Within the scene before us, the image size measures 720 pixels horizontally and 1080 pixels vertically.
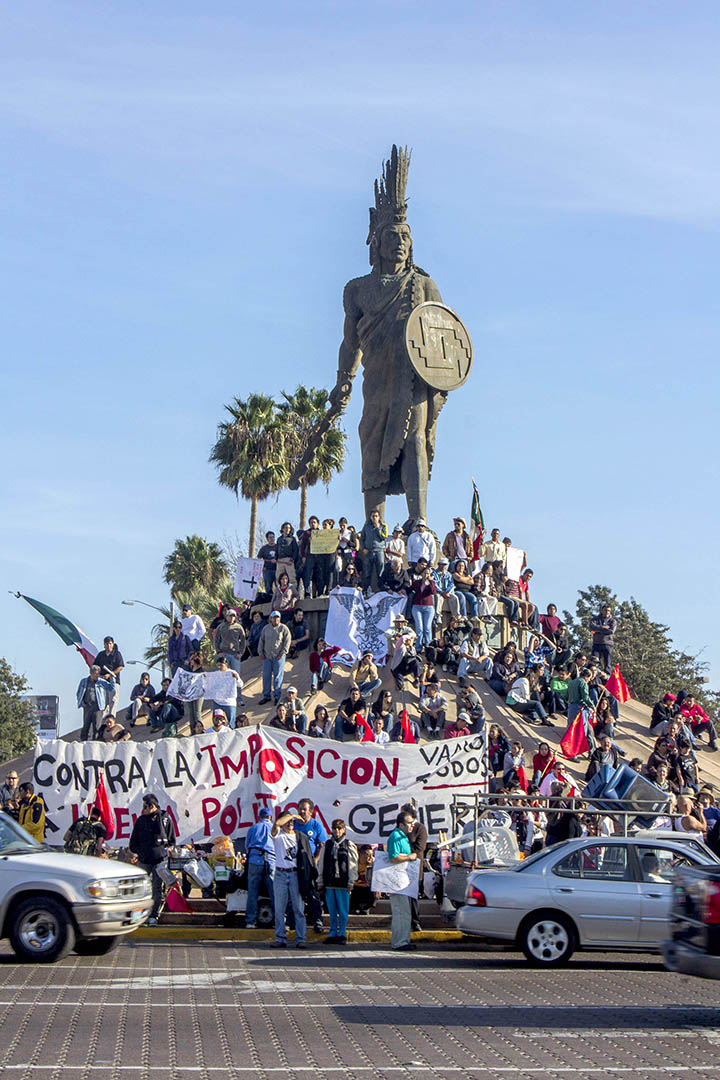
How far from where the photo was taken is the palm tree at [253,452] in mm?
50562

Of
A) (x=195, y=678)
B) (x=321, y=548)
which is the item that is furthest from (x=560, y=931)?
(x=321, y=548)

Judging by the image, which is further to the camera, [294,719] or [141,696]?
[141,696]

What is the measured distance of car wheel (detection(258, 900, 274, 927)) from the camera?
53.9ft

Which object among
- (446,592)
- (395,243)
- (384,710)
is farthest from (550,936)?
(395,243)

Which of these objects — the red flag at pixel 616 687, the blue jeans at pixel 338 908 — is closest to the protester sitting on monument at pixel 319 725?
the blue jeans at pixel 338 908

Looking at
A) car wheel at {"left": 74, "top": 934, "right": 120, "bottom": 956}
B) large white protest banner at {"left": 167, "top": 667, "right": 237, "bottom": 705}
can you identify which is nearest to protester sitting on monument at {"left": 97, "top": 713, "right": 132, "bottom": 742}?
large white protest banner at {"left": 167, "top": 667, "right": 237, "bottom": 705}

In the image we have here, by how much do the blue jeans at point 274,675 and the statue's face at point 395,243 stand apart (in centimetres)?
996

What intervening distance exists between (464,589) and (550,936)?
45.5ft

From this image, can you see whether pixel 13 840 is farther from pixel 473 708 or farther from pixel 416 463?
pixel 416 463

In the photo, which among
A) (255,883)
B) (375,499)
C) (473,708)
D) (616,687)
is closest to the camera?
(255,883)

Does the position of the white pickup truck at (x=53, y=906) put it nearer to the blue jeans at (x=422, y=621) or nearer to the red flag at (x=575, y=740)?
the red flag at (x=575, y=740)

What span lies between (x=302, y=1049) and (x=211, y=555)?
4722cm

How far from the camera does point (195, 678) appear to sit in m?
22.6

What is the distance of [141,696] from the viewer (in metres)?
24.9
